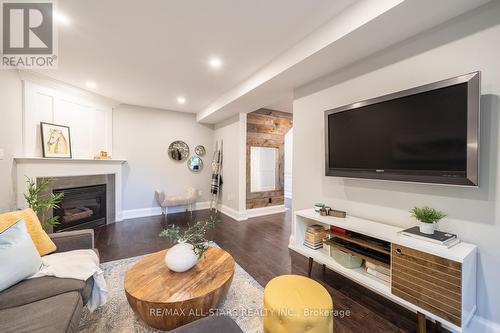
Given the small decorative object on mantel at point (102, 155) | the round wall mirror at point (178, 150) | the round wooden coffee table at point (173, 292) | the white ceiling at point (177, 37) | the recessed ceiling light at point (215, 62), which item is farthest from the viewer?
the round wall mirror at point (178, 150)

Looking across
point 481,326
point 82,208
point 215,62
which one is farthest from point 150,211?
point 481,326

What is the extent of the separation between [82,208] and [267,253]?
372 centimetres

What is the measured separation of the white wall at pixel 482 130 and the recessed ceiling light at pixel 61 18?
2849mm

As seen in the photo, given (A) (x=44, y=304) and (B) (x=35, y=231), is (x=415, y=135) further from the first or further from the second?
(B) (x=35, y=231)

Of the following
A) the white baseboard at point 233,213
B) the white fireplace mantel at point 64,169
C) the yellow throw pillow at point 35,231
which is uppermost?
the white fireplace mantel at point 64,169

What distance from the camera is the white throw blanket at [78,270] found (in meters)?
1.47

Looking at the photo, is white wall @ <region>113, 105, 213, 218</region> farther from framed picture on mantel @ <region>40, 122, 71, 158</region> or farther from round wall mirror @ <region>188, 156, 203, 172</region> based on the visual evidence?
framed picture on mantel @ <region>40, 122, 71, 158</region>

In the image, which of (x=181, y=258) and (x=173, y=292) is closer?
(x=173, y=292)

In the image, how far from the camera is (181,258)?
64.5 inches

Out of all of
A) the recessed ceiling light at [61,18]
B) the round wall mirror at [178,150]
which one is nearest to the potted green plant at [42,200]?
the recessed ceiling light at [61,18]

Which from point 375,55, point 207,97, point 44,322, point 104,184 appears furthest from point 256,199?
point 44,322

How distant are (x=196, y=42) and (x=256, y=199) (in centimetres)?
356

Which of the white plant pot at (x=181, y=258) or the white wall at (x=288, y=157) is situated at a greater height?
the white wall at (x=288, y=157)

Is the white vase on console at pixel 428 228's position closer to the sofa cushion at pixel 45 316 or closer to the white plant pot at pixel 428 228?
the white plant pot at pixel 428 228
